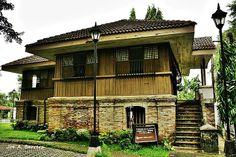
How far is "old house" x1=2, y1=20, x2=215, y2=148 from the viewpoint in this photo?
1222cm

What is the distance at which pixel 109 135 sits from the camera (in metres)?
12.5

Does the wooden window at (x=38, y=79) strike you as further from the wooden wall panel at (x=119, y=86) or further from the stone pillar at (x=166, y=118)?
the stone pillar at (x=166, y=118)

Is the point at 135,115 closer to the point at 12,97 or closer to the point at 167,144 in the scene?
the point at 167,144

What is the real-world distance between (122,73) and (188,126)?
4466 mm

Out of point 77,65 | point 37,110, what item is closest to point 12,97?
point 37,110

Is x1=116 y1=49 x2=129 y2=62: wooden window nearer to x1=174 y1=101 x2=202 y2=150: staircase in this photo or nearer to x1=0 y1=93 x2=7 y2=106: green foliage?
x1=174 y1=101 x2=202 y2=150: staircase

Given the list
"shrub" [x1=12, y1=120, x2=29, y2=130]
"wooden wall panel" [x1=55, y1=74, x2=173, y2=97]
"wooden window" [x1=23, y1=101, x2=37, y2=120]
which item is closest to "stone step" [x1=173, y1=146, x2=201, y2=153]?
"wooden wall panel" [x1=55, y1=74, x2=173, y2=97]

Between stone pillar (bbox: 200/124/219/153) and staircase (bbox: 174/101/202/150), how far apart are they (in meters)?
0.50

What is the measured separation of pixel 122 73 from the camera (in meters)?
13.5

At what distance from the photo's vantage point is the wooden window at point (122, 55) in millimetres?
13660

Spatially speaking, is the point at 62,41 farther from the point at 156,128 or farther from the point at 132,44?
the point at 156,128

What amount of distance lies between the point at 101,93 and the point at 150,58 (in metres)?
3.34

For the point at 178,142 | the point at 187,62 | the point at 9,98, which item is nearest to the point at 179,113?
the point at 178,142

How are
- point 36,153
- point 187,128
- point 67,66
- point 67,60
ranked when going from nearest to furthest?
point 36,153 < point 187,128 < point 67,66 < point 67,60
